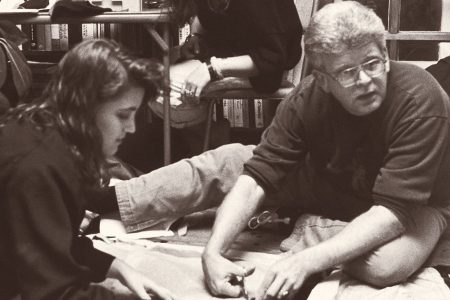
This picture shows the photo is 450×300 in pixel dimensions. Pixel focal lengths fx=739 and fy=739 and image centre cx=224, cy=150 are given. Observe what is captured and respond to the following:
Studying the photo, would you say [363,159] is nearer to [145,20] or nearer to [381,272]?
[381,272]

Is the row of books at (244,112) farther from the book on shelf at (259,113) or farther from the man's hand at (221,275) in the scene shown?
the man's hand at (221,275)

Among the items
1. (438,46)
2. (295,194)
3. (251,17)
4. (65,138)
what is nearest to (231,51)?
(251,17)

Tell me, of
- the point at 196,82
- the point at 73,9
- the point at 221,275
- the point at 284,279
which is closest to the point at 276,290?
the point at 284,279

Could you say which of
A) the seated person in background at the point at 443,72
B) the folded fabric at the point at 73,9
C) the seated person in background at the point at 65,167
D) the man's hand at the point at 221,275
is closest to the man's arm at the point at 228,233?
the man's hand at the point at 221,275

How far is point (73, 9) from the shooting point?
253 centimetres

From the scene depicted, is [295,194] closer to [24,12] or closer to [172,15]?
[172,15]

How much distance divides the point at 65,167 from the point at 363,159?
2.53 ft

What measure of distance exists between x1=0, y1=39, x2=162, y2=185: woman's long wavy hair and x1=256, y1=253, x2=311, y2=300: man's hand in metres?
0.43

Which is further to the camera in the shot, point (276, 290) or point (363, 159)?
point (363, 159)

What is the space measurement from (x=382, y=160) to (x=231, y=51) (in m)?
0.92

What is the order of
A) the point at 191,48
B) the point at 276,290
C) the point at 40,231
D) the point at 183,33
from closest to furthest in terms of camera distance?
1. the point at 40,231
2. the point at 276,290
3. the point at 191,48
4. the point at 183,33

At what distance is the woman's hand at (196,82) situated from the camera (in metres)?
2.41

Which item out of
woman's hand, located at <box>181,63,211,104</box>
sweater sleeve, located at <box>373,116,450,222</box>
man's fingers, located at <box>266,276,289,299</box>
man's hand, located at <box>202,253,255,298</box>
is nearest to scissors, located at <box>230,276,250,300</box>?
man's hand, located at <box>202,253,255,298</box>

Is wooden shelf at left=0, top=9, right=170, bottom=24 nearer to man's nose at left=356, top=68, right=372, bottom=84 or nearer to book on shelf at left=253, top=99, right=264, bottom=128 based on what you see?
book on shelf at left=253, top=99, right=264, bottom=128
